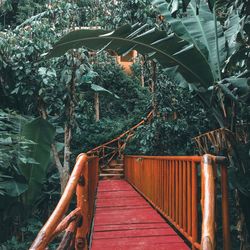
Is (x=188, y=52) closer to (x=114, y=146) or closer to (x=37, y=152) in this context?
(x=37, y=152)

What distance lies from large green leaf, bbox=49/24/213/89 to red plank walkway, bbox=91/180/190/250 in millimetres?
1920

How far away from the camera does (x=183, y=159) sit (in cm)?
299

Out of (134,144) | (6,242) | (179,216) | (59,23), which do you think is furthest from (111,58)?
(179,216)

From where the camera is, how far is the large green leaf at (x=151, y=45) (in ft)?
13.7

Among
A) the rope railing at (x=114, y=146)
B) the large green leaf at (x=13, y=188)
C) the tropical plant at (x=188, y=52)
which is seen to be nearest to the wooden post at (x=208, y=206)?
the tropical plant at (x=188, y=52)

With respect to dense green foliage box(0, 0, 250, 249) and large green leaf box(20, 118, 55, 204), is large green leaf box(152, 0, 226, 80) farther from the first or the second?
large green leaf box(20, 118, 55, 204)

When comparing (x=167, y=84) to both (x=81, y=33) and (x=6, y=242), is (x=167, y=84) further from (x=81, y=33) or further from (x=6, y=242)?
(x=6, y=242)

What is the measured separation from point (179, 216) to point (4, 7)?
1200cm

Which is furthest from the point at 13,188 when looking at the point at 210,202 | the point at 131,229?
the point at 210,202

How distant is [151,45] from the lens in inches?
166

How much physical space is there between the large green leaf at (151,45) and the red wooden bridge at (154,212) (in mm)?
1262

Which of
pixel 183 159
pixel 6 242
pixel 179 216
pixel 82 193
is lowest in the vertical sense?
pixel 6 242

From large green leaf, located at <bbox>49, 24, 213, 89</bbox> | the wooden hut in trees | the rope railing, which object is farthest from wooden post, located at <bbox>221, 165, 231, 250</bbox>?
the wooden hut in trees

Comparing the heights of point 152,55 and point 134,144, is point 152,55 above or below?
above
